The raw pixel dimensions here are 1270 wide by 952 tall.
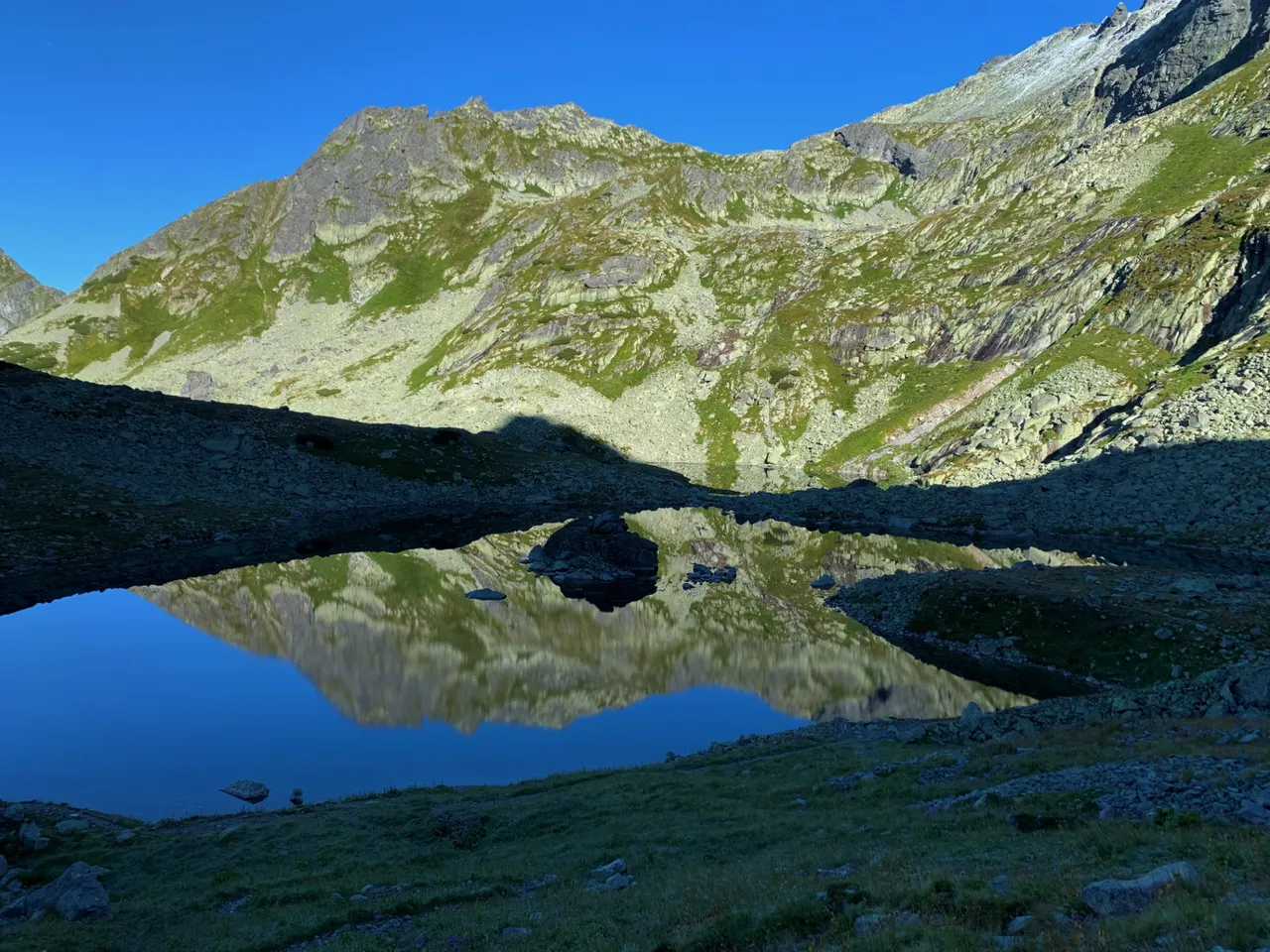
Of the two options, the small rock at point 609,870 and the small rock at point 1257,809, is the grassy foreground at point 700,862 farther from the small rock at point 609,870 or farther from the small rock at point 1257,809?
the small rock at point 1257,809

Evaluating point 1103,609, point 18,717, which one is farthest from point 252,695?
point 1103,609

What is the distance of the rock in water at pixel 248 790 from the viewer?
28000 millimetres

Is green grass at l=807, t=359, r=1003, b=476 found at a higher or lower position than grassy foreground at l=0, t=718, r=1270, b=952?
higher

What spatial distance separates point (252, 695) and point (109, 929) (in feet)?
83.7

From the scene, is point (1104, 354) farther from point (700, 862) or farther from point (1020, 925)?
point (1020, 925)

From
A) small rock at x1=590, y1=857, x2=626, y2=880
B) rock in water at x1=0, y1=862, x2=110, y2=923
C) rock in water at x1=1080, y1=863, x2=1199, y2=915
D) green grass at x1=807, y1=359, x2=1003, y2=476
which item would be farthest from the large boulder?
green grass at x1=807, y1=359, x2=1003, y2=476

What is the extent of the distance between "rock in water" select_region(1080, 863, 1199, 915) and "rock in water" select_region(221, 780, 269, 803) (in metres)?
28.9

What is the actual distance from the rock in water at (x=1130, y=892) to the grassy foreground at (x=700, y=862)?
24 cm

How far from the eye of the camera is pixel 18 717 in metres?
35.1

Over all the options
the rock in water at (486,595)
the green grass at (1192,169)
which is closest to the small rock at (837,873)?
the rock in water at (486,595)

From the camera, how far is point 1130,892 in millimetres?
9914

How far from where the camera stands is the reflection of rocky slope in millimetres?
39062

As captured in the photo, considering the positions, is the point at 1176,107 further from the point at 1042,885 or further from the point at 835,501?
the point at 1042,885

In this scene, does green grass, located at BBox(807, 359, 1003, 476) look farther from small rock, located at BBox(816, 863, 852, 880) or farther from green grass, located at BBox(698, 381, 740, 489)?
small rock, located at BBox(816, 863, 852, 880)
